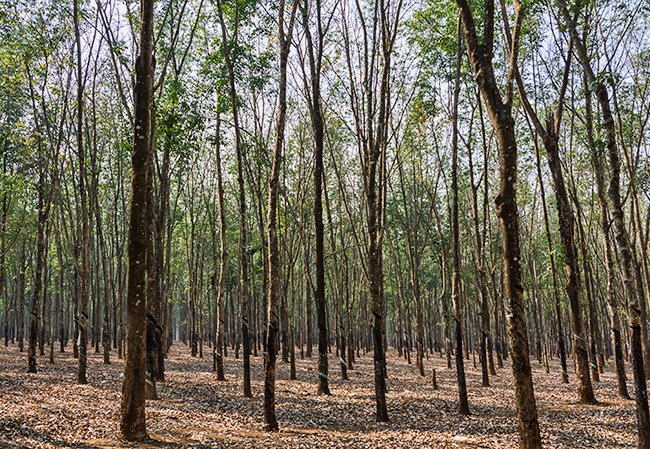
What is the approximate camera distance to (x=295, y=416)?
1319 centimetres

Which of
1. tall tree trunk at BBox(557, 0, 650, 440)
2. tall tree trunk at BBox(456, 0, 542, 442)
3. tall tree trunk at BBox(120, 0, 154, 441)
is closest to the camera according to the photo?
tall tree trunk at BBox(456, 0, 542, 442)

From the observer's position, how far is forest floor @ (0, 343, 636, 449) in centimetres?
989

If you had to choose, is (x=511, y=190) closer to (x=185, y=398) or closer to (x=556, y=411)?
(x=556, y=411)

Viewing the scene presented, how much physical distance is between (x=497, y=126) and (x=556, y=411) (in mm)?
11014

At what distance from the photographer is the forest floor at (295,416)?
32.4 ft

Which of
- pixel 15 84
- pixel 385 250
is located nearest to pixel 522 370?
pixel 15 84

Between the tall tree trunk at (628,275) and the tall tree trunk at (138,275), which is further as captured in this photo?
the tall tree trunk at (138,275)

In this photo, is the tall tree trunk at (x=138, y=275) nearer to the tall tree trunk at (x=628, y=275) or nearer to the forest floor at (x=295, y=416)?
the forest floor at (x=295, y=416)

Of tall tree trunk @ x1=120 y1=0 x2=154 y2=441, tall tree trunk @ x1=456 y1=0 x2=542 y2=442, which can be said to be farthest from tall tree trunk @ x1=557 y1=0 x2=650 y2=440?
Result: tall tree trunk @ x1=120 y1=0 x2=154 y2=441

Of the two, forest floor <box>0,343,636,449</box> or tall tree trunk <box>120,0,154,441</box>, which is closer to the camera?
tall tree trunk <box>120,0,154,441</box>

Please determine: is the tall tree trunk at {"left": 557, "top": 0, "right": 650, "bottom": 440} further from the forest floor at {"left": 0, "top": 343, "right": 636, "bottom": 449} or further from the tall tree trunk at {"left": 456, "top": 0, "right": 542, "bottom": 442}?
the tall tree trunk at {"left": 456, "top": 0, "right": 542, "bottom": 442}

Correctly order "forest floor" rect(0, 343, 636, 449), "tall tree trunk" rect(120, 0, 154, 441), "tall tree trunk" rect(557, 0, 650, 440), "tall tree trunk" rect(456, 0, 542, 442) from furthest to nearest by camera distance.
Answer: "forest floor" rect(0, 343, 636, 449) < "tall tree trunk" rect(120, 0, 154, 441) < "tall tree trunk" rect(557, 0, 650, 440) < "tall tree trunk" rect(456, 0, 542, 442)

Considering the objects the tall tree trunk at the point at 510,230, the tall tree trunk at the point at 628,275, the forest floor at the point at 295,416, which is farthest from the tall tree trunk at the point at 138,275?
the tall tree trunk at the point at 628,275

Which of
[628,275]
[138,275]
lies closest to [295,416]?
[138,275]
